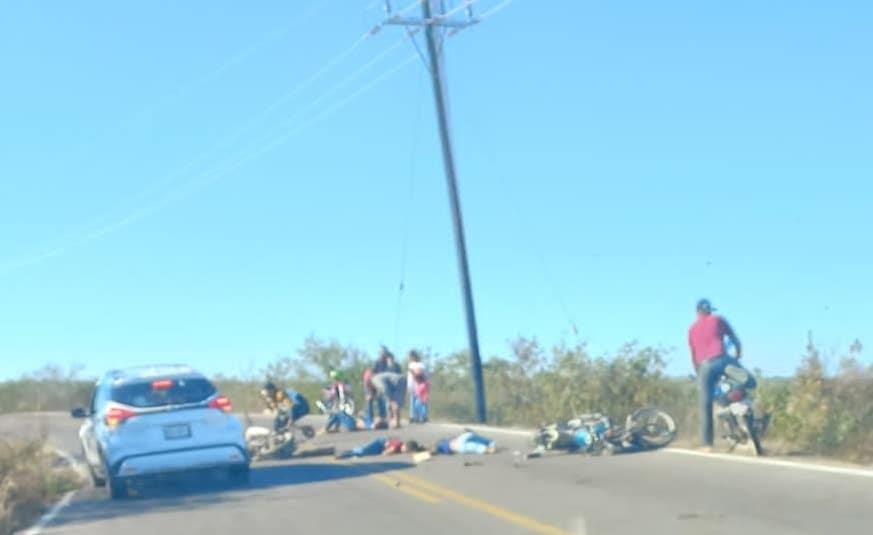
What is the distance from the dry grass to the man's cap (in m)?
8.73

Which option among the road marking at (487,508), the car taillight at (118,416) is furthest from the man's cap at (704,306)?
the car taillight at (118,416)

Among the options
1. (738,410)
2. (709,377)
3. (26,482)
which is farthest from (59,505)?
(738,410)

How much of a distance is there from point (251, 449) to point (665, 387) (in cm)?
800

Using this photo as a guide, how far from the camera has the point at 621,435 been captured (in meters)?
18.7

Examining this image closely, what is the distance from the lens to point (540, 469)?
17172 millimetres

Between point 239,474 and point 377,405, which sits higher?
point 377,405

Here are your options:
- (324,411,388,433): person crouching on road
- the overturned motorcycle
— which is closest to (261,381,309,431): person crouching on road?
the overturned motorcycle

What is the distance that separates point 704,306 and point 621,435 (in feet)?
8.08

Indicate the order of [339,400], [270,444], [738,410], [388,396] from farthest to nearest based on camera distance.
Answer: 1. [388,396]
2. [339,400]
3. [270,444]
4. [738,410]

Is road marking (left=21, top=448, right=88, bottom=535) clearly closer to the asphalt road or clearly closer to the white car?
the asphalt road

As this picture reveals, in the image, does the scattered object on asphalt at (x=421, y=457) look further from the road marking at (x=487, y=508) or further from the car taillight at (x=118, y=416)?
the car taillight at (x=118, y=416)

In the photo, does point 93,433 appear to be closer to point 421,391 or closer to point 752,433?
point 752,433

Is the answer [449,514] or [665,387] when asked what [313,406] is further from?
[449,514]

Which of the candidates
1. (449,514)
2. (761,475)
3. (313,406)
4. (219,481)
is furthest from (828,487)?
(313,406)
